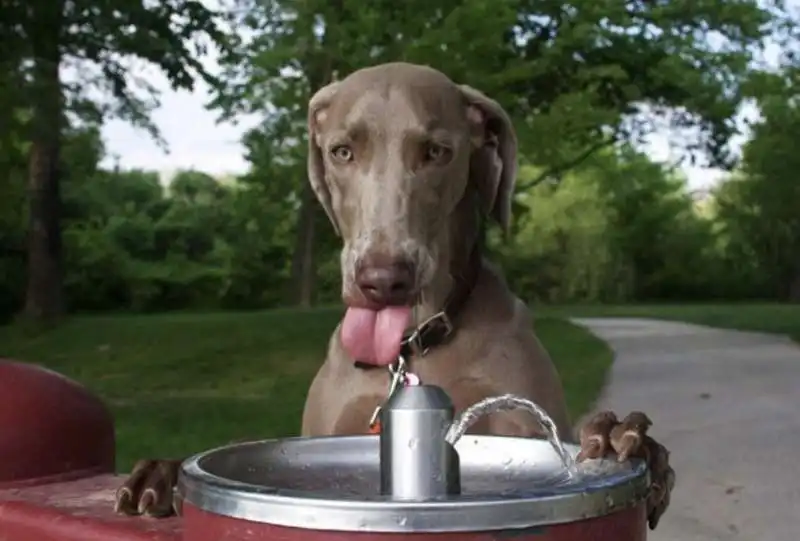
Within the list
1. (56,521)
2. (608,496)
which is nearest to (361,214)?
(56,521)

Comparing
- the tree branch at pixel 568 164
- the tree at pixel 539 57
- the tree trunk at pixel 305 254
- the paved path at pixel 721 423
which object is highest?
A: the tree at pixel 539 57

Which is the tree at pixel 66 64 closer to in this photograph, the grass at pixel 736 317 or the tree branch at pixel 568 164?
the tree branch at pixel 568 164

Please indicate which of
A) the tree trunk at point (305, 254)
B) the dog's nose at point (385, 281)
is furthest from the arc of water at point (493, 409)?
the tree trunk at point (305, 254)

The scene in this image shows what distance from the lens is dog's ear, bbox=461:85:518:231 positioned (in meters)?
2.40

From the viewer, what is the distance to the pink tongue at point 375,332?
203 centimetres

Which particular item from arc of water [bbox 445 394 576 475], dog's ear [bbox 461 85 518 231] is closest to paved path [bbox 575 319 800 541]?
dog's ear [bbox 461 85 518 231]

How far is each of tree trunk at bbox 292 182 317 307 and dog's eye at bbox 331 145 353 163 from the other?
1099 centimetres

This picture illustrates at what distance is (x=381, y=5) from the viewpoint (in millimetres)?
9578

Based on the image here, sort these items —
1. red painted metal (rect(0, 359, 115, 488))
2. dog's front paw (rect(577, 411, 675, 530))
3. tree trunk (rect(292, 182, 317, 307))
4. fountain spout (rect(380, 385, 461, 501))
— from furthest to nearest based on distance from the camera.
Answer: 1. tree trunk (rect(292, 182, 317, 307))
2. red painted metal (rect(0, 359, 115, 488))
3. dog's front paw (rect(577, 411, 675, 530))
4. fountain spout (rect(380, 385, 461, 501))

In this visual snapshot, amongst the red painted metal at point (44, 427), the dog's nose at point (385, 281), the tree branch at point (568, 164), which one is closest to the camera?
the red painted metal at point (44, 427)

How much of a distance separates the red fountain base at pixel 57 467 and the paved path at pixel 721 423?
3.84 meters

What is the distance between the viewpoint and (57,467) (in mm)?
1839

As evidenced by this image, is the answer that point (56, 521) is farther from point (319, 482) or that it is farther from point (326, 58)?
point (326, 58)

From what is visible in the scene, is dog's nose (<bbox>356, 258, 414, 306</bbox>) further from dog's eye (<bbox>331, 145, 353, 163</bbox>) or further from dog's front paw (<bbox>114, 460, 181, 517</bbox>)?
dog's front paw (<bbox>114, 460, 181, 517</bbox>)
